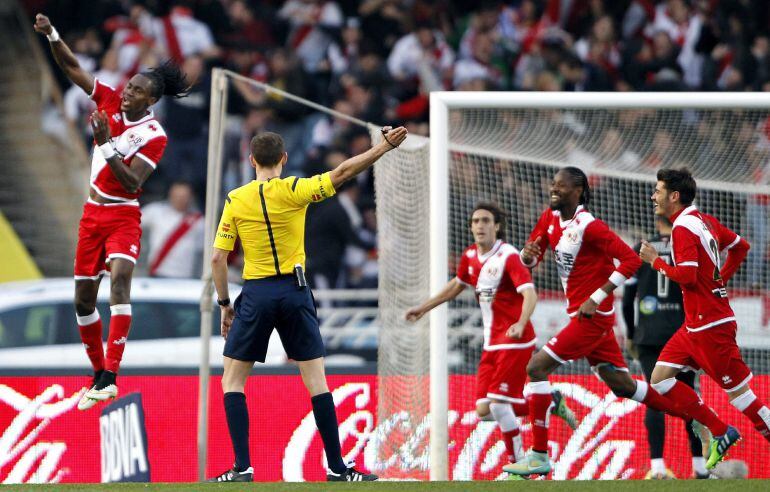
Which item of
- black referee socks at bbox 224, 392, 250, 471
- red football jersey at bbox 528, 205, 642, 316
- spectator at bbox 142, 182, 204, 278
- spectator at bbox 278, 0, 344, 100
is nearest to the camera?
black referee socks at bbox 224, 392, 250, 471

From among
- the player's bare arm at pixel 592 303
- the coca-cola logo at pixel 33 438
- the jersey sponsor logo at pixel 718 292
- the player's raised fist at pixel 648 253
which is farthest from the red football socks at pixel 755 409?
the coca-cola logo at pixel 33 438

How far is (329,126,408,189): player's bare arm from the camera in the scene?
789 centimetres

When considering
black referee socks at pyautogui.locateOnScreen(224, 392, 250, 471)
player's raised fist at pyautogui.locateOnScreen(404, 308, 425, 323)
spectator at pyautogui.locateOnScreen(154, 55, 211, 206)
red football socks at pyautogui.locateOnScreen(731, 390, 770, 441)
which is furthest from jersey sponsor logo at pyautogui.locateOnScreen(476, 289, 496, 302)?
spectator at pyautogui.locateOnScreen(154, 55, 211, 206)

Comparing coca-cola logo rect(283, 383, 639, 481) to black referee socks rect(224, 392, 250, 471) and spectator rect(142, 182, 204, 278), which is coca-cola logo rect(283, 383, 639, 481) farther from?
spectator rect(142, 182, 204, 278)

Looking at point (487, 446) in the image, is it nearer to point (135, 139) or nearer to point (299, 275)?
point (299, 275)

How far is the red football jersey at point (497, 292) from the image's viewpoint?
10.4 metres

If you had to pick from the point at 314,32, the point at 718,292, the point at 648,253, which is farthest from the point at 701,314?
the point at 314,32

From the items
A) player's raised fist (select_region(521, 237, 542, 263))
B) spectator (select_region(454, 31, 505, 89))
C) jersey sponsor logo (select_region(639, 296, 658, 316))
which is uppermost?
spectator (select_region(454, 31, 505, 89))

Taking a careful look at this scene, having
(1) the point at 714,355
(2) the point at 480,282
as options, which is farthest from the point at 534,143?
(1) the point at 714,355

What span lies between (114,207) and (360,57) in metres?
8.39

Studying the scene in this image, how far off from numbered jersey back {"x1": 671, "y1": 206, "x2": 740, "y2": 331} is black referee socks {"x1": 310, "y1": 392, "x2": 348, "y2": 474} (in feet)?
8.18

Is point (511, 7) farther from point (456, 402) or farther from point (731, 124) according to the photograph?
point (456, 402)

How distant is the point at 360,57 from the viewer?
1741 centimetres

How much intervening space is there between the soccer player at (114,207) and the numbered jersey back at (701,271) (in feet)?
11.5
